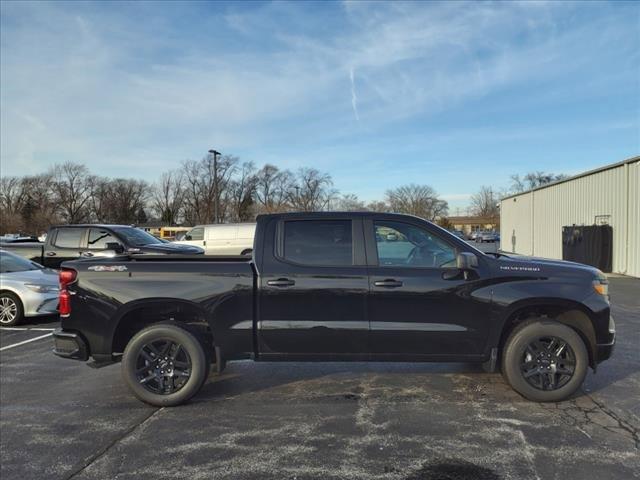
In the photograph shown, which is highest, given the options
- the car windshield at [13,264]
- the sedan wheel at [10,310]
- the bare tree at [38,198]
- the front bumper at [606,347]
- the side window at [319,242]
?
the bare tree at [38,198]

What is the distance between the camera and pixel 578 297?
457 cm

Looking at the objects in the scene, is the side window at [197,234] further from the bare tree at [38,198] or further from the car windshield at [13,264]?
the bare tree at [38,198]

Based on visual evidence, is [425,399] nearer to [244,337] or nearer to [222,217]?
[244,337]

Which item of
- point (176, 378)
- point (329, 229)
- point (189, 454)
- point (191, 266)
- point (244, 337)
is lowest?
point (189, 454)

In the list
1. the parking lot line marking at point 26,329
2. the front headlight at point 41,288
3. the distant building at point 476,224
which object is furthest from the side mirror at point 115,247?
the distant building at point 476,224

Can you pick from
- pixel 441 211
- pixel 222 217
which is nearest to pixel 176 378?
pixel 222 217

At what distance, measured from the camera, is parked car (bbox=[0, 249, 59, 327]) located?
8.98 metres

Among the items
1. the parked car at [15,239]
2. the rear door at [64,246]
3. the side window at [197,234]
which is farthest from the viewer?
the parked car at [15,239]

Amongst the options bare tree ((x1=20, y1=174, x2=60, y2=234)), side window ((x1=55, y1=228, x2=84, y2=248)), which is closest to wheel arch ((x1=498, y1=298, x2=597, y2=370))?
side window ((x1=55, y1=228, x2=84, y2=248))

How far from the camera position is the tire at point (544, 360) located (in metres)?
4.57

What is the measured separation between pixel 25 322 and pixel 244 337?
6871 millimetres

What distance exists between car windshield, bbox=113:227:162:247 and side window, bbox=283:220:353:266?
787 cm

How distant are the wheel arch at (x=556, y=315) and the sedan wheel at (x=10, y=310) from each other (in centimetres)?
846

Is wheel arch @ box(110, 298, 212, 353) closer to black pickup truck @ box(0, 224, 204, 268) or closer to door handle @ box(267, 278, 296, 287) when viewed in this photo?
door handle @ box(267, 278, 296, 287)
